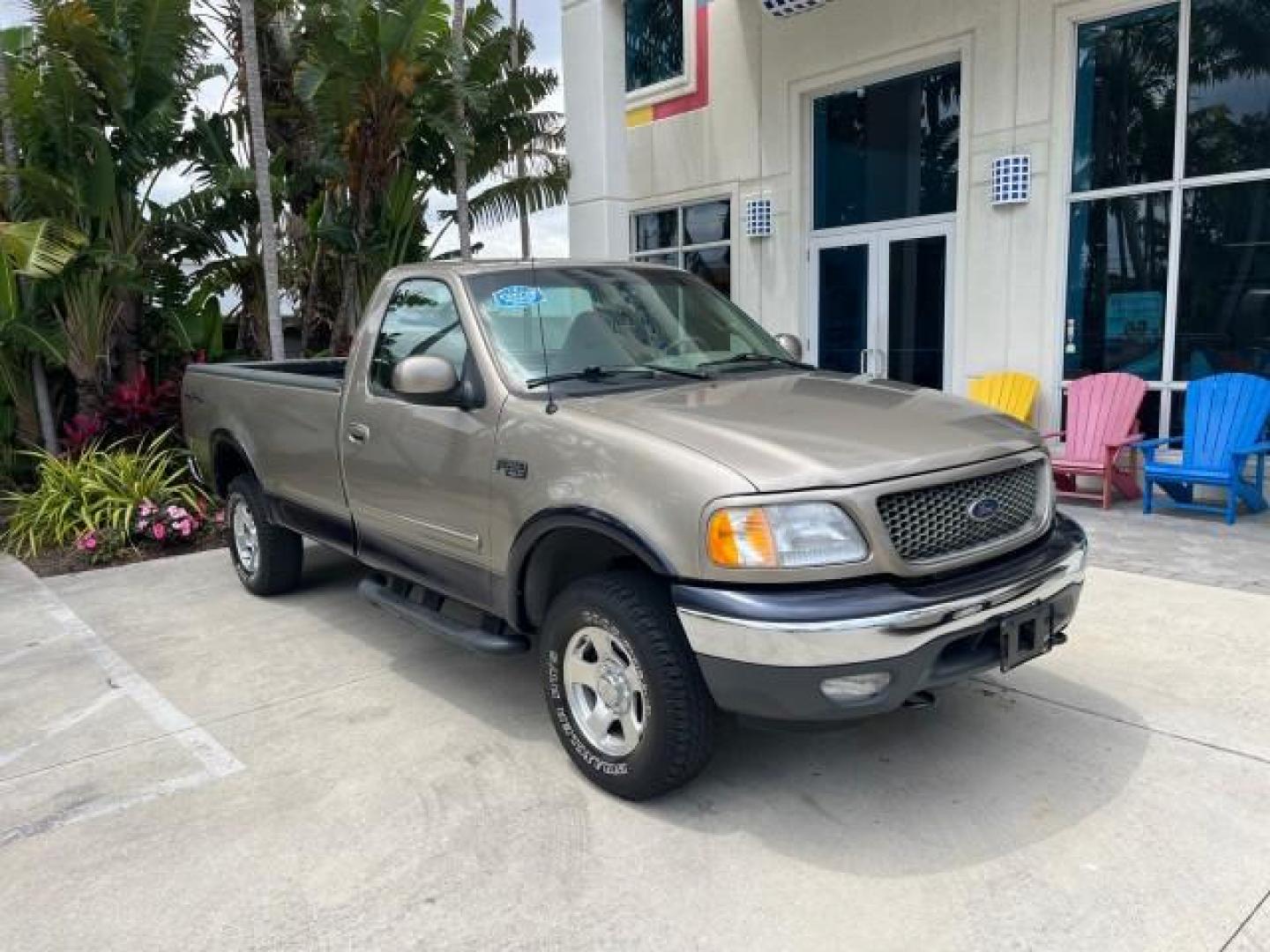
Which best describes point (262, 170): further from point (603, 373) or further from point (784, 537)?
point (784, 537)

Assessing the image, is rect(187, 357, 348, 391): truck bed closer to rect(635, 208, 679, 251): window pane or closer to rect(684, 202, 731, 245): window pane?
rect(684, 202, 731, 245): window pane

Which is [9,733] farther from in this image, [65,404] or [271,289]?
[65,404]

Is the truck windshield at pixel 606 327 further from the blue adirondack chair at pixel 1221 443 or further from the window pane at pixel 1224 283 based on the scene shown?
the window pane at pixel 1224 283

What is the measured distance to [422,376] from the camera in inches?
151

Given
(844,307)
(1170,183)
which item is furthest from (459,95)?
(1170,183)

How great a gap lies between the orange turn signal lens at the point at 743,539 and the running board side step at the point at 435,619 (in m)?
1.25

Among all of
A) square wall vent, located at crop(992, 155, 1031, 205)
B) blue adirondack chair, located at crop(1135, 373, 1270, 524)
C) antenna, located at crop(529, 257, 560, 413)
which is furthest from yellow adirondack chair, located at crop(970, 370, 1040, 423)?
antenna, located at crop(529, 257, 560, 413)

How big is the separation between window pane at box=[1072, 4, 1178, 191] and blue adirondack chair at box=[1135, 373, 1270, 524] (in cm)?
223

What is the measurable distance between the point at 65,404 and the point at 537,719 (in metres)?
8.34

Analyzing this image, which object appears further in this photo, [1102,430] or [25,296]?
[25,296]

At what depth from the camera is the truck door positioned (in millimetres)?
4023

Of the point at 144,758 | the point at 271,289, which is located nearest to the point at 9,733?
the point at 144,758

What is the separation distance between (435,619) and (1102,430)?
20.7 feet

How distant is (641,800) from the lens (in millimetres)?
3455
